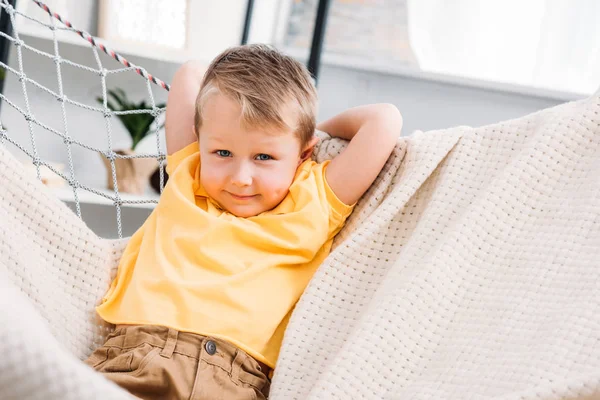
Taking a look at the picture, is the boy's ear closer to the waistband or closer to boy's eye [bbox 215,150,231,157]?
boy's eye [bbox 215,150,231,157]

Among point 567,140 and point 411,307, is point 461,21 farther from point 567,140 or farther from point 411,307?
point 411,307

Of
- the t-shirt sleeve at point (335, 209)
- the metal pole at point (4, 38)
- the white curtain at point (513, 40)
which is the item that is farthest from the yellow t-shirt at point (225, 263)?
the white curtain at point (513, 40)

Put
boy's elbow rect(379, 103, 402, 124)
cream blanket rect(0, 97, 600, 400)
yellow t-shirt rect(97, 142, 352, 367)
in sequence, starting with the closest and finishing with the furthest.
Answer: cream blanket rect(0, 97, 600, 400), yellow t-shirt rect(97, 142, 352, 367), boy's elbow rect(379, 103, 402, 124)

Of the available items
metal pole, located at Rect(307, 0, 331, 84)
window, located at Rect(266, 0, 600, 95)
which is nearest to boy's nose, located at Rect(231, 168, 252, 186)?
metal pole, located at Rect(307, 0, 331, 84)

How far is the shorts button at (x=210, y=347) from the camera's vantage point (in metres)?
0.77

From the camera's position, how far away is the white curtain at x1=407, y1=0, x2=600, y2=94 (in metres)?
1.93

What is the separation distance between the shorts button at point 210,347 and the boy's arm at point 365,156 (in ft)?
0.83

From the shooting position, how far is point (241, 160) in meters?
0.85

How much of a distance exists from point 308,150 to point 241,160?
4.9 inches

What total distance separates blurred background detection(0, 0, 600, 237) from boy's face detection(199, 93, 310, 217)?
3.56 ft

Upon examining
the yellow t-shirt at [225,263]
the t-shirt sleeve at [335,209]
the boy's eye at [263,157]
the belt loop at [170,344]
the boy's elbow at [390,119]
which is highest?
the boy's elbow at [390,119]

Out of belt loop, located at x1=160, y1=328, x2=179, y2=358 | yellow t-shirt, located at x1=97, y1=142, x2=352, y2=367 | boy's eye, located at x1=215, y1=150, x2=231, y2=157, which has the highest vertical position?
boy's eye, located at x1=215, y1=150, x2=231, y2=157

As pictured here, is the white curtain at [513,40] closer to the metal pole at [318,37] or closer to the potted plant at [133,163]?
the metal pole at [318,37]

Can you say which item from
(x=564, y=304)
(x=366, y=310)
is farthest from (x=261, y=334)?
(x=564, y=304)
